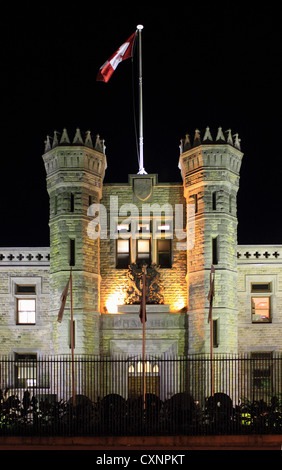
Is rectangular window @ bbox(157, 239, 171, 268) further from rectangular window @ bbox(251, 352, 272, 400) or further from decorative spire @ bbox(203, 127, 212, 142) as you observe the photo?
rectangular window @ bbox(251, 352, 272, 400)

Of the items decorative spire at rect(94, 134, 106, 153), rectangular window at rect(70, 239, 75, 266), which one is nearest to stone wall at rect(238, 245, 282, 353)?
rectangular window at rect(70, 239, 75, 266)

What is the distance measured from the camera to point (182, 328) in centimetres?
2991

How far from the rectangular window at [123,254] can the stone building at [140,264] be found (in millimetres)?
44

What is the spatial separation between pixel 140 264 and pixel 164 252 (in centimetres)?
133

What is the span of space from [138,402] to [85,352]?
8.02 meters

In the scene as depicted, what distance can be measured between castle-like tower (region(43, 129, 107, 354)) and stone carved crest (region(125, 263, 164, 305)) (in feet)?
4.80

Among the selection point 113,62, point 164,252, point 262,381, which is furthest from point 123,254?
point 113,62

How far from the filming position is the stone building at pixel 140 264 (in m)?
29.5

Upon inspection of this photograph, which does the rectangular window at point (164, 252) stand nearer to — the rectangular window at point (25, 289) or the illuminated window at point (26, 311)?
the rectangular window at point (25, 289)

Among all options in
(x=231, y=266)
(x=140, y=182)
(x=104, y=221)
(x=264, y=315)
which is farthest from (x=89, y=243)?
(x=264, y=315)

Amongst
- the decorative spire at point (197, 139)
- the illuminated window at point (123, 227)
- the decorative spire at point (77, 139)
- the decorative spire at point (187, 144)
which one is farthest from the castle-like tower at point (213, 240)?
the decorative spire at point (77, 139)

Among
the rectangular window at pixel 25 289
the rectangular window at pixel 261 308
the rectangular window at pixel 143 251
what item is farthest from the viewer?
the rectangular window at pixel 25 289

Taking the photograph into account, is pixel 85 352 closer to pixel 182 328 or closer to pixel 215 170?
pixel 182 328

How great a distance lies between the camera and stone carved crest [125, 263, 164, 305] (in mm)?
30375
